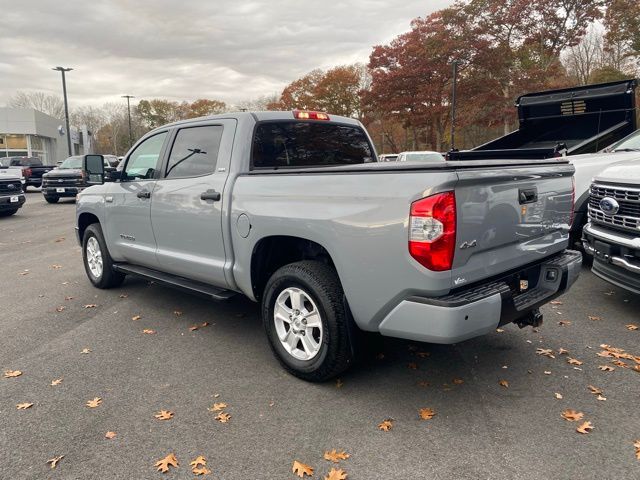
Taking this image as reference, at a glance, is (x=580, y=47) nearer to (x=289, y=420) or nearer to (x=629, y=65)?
(x=629, y=65)

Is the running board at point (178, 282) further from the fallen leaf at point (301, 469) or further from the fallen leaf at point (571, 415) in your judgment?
the fallen leaf at point (571, 415)

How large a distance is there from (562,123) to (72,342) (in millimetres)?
8836

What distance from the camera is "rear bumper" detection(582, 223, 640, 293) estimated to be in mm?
4355

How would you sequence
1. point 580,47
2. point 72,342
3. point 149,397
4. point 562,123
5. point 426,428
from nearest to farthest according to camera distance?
point 426,428
point 149,397
point 72,342
point 562,123
point 580,47

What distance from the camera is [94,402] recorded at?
3.36 m

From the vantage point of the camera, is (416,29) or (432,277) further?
(416,29)

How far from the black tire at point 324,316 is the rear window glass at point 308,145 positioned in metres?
1.12

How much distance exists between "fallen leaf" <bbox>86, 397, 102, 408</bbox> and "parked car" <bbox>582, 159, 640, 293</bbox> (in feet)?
15.0

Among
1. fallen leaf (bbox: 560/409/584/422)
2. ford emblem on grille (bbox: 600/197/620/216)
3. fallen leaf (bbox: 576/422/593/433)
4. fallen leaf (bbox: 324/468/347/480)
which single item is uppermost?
ford emblem on grille (bbox: 600/197/620/216)

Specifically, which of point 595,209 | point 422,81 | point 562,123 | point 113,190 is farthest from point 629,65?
point 113,190

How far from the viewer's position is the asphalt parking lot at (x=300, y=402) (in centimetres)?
266

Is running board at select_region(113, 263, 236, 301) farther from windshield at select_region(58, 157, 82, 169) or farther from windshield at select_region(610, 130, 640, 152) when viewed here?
windshield at select_region(58, 157, 82, 169)

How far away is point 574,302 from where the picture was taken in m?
5.32

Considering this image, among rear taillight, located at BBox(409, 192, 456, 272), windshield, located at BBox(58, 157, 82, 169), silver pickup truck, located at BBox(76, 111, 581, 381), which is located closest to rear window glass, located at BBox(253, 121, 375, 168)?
silver pickup truck, located at BBox(76, 111, 581, 381)
